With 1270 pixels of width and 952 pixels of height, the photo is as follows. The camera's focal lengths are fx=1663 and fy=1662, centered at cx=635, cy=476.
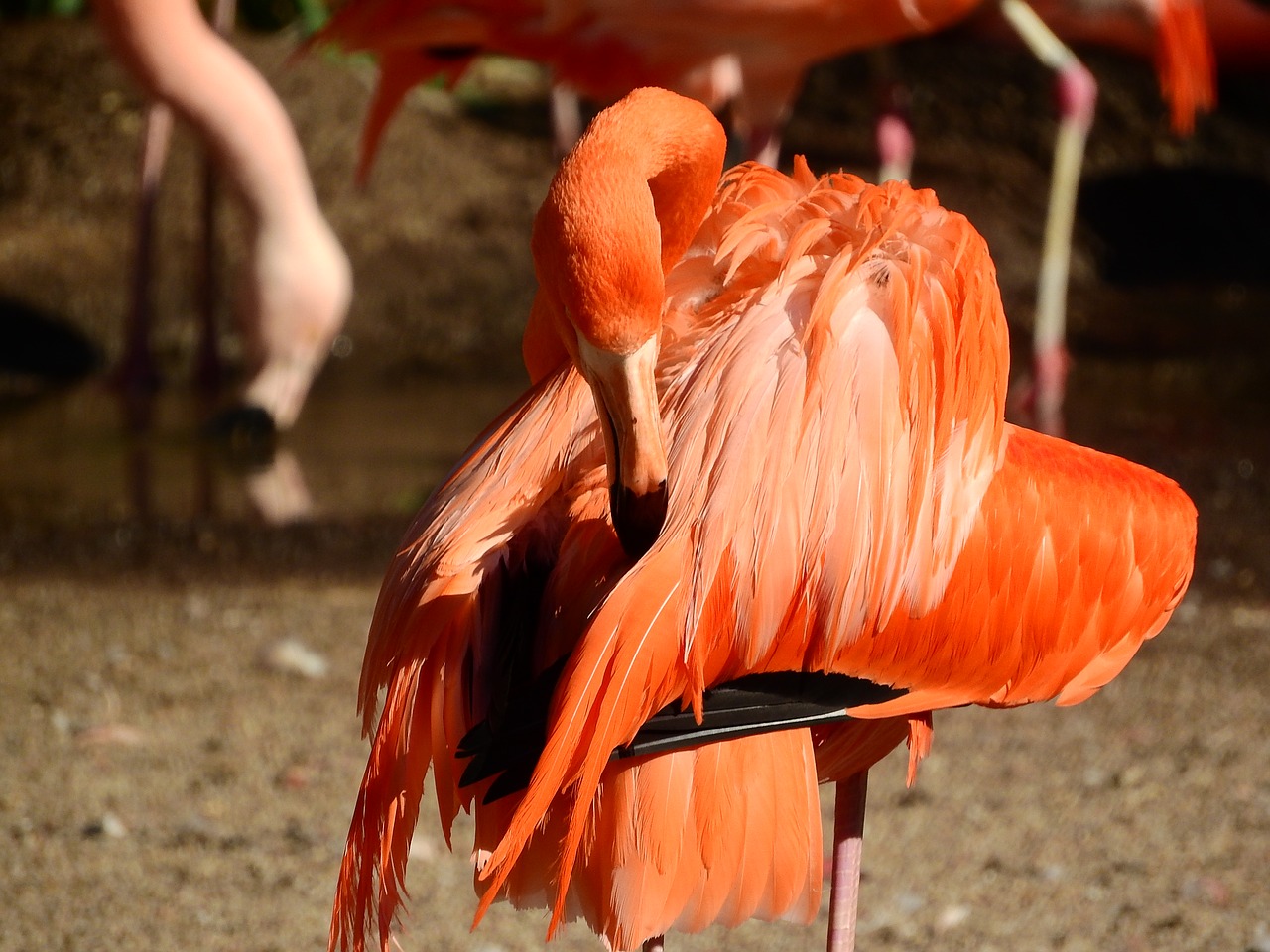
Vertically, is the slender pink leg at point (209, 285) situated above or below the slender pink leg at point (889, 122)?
below

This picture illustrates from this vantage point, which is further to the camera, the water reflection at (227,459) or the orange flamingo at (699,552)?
the water reflection at (227,459)

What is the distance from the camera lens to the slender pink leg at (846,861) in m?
2.47

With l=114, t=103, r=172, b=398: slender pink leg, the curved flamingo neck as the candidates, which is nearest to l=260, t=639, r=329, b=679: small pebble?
the curved flamingo neck

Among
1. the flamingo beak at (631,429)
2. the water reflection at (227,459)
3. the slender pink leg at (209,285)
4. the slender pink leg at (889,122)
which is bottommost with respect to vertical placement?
the water reflection at (227,459)

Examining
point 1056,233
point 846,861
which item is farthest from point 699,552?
point 1056,233

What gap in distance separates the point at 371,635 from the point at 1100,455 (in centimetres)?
109

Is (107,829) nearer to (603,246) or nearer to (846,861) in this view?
(846,861)

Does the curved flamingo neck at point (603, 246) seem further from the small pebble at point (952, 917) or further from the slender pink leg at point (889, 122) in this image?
the slender pink leg at point (889, 122)

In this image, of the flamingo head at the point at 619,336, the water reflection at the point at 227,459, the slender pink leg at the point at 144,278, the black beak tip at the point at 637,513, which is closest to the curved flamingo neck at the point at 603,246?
the flamingo head at the point at 619,336

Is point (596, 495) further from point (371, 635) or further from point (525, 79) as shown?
point (525, 79)

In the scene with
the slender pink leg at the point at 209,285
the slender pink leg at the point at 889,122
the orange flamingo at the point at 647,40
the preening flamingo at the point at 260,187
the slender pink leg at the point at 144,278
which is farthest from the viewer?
the slender pink leg at the point at 209,285

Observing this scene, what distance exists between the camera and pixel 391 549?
498 centimetres

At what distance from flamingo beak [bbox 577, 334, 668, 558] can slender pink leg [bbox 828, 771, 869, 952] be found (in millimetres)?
811

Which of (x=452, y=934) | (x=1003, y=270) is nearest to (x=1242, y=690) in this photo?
(x=452, y=934)
